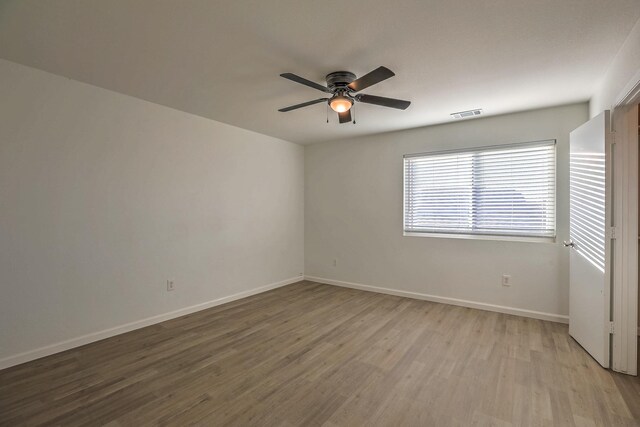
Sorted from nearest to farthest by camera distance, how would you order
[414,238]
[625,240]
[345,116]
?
[625,240] < [345,116] < [414,238]

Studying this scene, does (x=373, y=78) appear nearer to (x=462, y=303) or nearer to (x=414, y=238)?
(x=414, y=238)

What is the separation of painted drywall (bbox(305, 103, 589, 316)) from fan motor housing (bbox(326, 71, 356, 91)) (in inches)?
84.4

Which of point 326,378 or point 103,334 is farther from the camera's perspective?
point 103,334

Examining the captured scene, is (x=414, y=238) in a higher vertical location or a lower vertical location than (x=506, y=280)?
higher

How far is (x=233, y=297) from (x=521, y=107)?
14.3 ft

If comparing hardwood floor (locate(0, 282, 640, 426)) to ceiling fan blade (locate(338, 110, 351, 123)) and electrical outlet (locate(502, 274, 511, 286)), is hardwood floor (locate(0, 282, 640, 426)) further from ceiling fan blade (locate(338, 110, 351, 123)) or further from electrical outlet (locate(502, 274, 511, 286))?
ceiling fan blade (locate(338, 110, 351, 123))

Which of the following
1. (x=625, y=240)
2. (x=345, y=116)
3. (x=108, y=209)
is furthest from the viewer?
(x=108, y=209)

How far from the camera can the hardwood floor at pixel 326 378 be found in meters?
1.86

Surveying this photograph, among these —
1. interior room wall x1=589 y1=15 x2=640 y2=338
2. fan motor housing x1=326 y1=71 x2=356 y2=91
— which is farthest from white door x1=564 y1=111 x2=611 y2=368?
fan motor housing x1=326 y1=71 x2=356 y2=91

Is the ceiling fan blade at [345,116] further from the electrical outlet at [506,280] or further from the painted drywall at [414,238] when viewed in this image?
the electrical outlet at [506,280]

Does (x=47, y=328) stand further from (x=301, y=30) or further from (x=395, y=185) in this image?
(x=395, y=185)

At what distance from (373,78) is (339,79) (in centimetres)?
43

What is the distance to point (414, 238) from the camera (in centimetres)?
436

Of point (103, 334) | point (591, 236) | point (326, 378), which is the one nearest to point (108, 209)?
point (103, 334)
